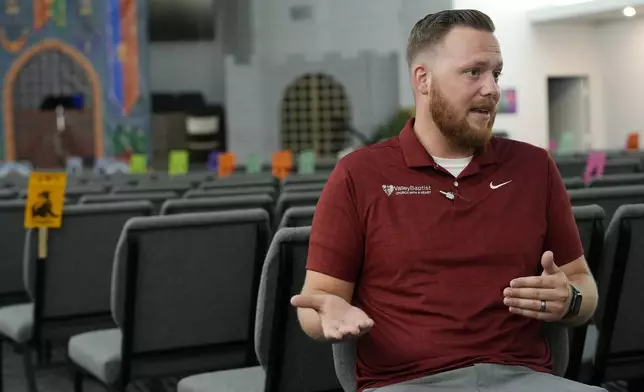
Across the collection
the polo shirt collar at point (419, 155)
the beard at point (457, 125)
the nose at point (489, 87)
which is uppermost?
the nose at point (489, 87)

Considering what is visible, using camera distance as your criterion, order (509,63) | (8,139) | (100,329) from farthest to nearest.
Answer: (8,139) < (509,63) < (100,329)

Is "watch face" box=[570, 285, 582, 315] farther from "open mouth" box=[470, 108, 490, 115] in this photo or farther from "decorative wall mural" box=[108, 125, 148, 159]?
"decorative wall mural" box=[108, 125, 148, 159]

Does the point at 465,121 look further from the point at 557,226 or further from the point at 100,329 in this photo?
the point at 100,329

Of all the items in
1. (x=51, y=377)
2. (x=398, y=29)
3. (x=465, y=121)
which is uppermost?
(x=398, y=29)

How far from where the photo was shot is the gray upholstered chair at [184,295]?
3031 millimetres

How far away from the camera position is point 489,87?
222 cm

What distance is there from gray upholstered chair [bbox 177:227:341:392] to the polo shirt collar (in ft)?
1.16

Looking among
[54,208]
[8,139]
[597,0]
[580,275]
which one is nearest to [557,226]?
[580,275]

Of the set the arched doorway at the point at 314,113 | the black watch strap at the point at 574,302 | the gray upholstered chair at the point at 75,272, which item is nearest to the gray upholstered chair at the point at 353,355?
the black watch strap at the point at 574,302

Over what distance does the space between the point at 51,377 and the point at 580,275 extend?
10.8 feet

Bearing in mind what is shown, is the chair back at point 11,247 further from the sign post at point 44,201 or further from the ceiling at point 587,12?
the ceiling at point 587,12

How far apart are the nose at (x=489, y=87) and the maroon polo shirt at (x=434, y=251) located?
0.15 meters

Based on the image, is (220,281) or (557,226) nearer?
(557,226)

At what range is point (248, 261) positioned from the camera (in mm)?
3184
